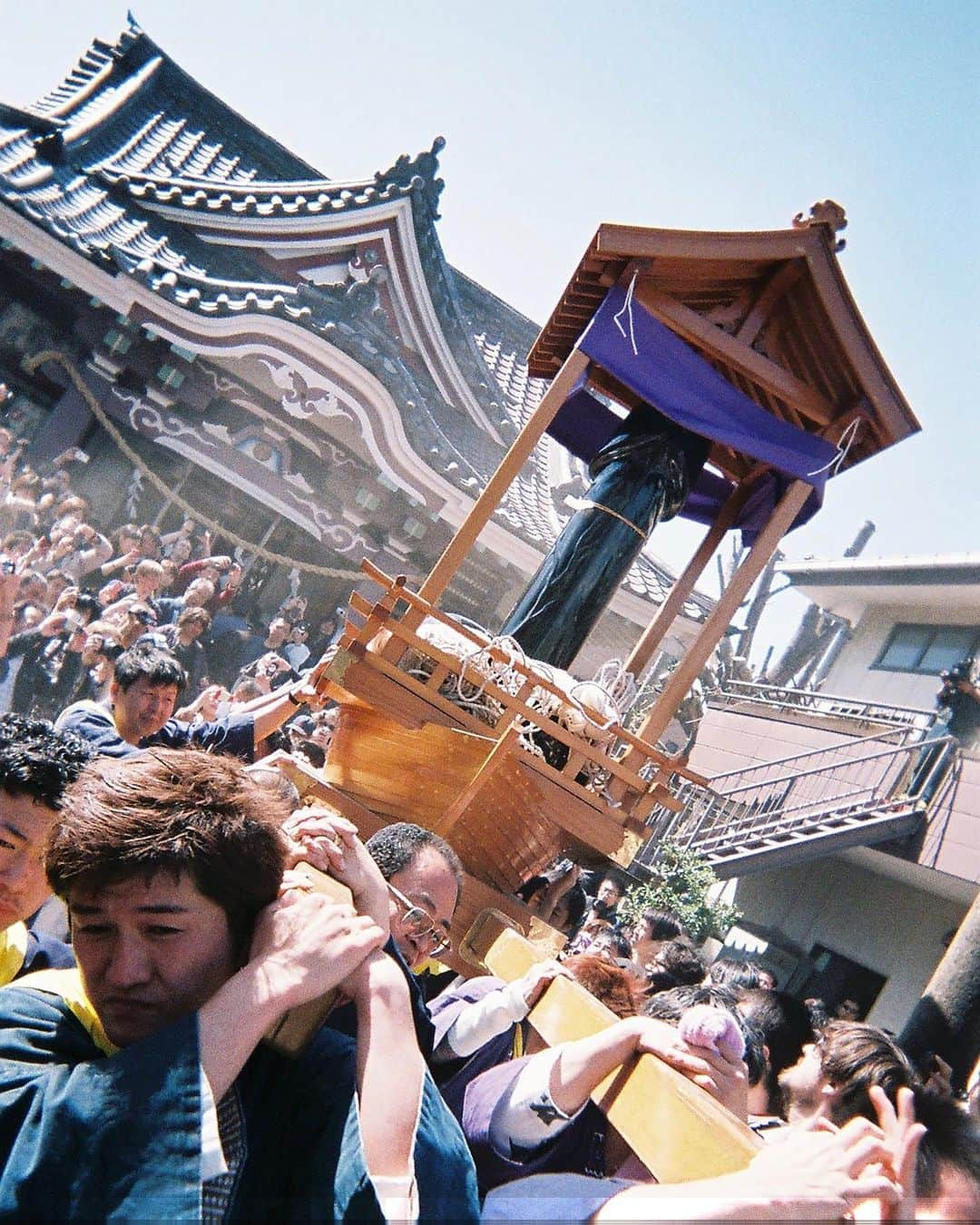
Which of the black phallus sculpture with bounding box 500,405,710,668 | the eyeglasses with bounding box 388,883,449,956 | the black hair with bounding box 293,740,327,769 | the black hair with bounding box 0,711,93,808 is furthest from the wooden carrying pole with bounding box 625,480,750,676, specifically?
the black hair with bounding box 0,711,93,808

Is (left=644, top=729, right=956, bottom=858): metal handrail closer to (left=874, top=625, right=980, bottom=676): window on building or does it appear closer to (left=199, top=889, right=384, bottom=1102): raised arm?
(left=874, top=625, right=980, bottom=676): window on building

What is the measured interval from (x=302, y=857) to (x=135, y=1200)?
50 cm

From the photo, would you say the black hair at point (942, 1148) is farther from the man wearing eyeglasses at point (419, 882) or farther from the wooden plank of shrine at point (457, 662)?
the wooden plank of shrine at point (457, 662)

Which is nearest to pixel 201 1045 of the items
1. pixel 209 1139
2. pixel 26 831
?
pixel 209 1139

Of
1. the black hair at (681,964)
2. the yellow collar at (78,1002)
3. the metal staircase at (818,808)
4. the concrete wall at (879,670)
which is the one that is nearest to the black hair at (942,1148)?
the yellow collar at (78,1002)

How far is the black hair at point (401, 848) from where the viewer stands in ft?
6.88

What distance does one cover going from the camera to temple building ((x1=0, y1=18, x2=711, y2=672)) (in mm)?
7926

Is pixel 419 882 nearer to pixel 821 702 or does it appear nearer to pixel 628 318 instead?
pixel 628 318

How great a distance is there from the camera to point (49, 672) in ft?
19.8

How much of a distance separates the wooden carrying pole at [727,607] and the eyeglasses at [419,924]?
2027 mm

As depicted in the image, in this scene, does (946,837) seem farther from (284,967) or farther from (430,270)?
(284,967)

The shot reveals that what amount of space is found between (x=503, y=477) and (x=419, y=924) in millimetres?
2366

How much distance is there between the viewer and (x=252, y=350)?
8.06 metres

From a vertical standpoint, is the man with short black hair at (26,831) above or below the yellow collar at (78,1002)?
below
